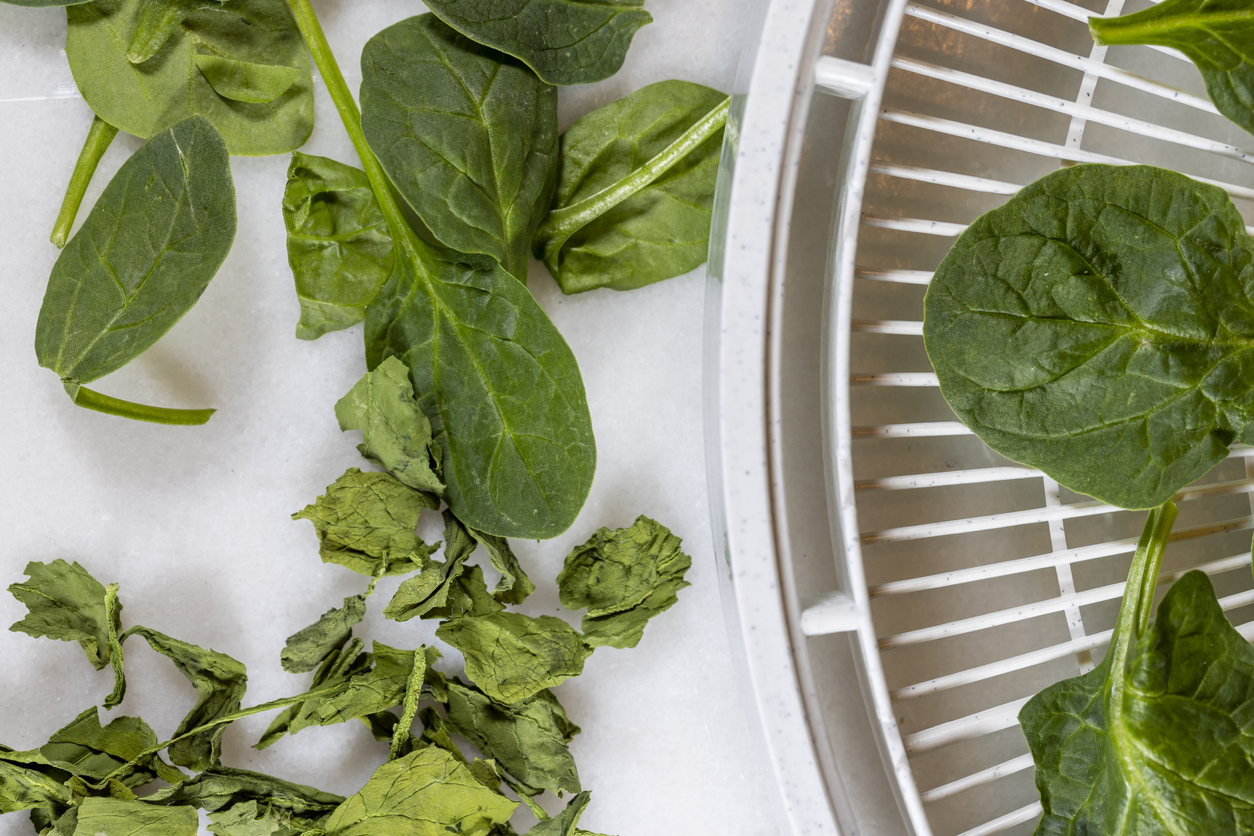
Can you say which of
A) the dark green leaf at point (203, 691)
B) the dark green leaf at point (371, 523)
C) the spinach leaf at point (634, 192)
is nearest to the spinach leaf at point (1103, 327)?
the spinach leaf at point (634, 192)

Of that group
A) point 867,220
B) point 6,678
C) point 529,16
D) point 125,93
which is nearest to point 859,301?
point 867,220

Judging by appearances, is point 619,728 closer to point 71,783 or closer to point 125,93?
point 71,783

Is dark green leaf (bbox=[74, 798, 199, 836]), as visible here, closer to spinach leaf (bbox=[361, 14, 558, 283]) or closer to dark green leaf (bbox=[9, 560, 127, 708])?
dark green leaf (bbox=[9, 560, 127, 708])

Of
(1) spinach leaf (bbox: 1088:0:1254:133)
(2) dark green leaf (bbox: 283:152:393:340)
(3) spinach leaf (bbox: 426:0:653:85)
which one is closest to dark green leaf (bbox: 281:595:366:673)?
(2) dark green leaf (bbox: 283:152:393:340)

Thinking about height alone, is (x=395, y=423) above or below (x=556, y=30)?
below

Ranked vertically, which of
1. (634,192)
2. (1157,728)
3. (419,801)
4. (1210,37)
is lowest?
(419,801)

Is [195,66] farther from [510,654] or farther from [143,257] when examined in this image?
[510,654]

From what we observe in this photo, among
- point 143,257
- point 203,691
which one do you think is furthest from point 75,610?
point 143,257
